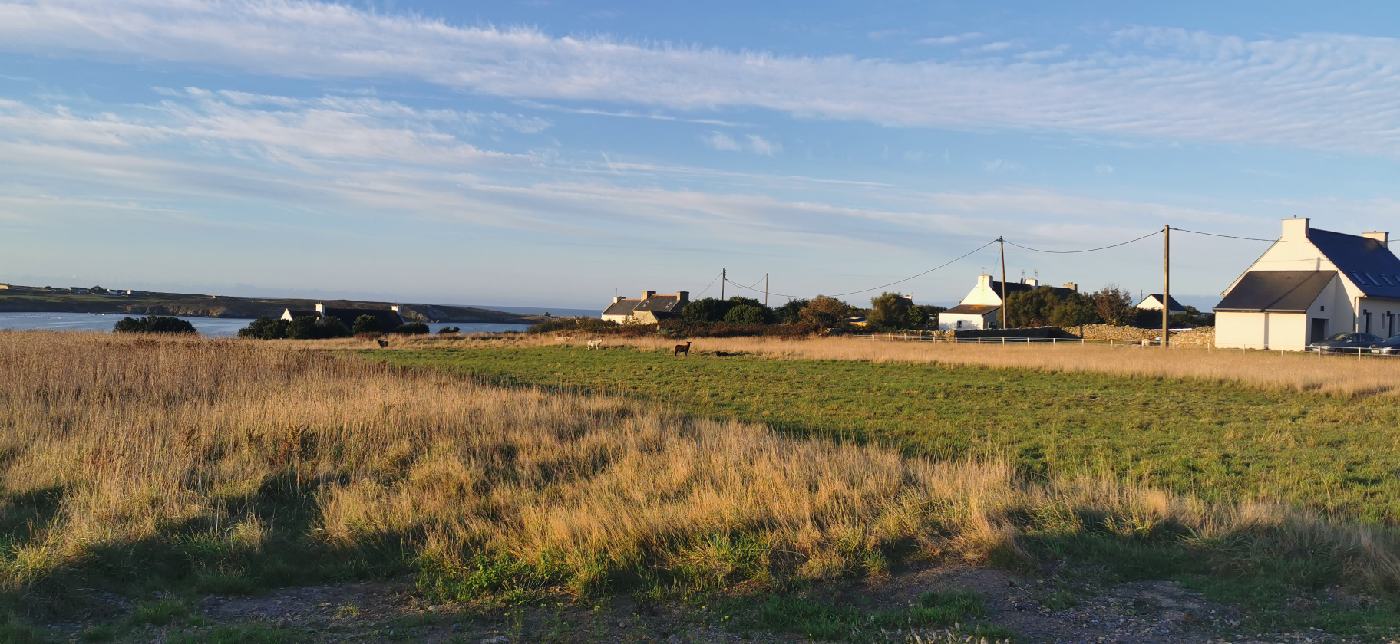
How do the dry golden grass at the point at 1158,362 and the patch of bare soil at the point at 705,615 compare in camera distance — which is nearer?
the patch of bare soil at the point at 705,615

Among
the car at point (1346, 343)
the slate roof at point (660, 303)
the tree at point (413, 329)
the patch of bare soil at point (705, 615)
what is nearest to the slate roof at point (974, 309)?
the slate roof at point (660, 303)

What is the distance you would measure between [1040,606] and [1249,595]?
1427 millimetres

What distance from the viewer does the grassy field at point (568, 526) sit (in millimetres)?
5938

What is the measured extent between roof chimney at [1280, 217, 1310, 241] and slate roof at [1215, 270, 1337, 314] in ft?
6.83

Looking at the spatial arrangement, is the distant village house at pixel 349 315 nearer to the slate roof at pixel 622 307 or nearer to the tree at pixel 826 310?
the slate roof at pixel 622 307

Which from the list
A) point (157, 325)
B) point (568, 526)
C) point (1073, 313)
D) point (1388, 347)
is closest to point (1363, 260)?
point (1388, 347)

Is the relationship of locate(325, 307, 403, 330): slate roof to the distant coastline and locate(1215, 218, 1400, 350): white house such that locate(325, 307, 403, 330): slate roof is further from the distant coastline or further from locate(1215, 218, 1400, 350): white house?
locate(1215, 218, 1400, 350): white house

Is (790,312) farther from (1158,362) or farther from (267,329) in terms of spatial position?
(1158,362)

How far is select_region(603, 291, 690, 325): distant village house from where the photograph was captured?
97.0 metres

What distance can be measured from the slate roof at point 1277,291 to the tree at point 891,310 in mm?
30217

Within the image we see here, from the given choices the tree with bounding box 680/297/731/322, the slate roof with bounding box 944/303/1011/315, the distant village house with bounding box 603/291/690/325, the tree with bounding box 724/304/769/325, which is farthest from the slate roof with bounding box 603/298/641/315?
the slate roof with bounding box 944/303/1011/315

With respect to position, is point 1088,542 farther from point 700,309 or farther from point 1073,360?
point 700,309

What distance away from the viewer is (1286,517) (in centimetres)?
718

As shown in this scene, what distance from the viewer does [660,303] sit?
341 ft
